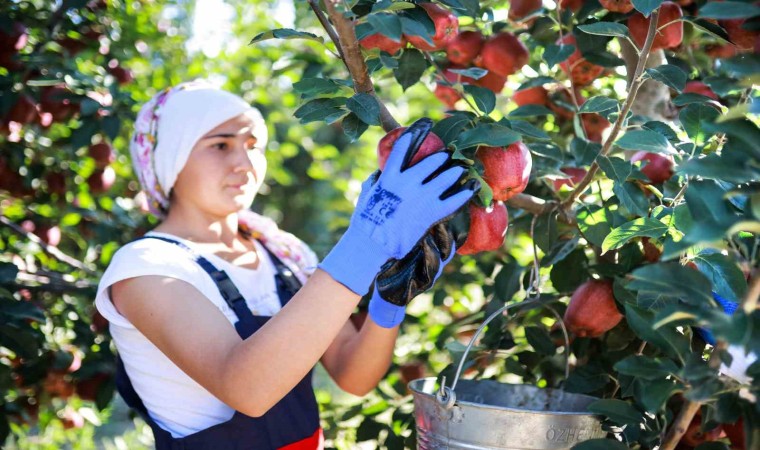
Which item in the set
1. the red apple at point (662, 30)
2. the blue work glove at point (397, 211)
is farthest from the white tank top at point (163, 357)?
the red apple at point (662, 30)

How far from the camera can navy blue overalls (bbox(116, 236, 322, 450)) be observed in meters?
1.58

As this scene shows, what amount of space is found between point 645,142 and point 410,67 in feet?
1.60

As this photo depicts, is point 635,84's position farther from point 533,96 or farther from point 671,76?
point 533,96

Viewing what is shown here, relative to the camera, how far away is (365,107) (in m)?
1.23

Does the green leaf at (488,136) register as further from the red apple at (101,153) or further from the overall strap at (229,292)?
the red apple at (101,153)

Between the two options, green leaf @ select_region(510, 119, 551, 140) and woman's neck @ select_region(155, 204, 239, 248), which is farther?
woman's neck @ select_region(155, 204, 239, 248)

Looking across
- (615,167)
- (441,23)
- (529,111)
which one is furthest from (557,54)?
(615,167)

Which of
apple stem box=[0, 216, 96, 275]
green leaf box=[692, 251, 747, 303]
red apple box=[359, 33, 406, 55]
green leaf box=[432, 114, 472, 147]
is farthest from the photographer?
Answer: apple stem box=[0, 216, 96, 275]

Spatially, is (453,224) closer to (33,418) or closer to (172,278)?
(172,278)

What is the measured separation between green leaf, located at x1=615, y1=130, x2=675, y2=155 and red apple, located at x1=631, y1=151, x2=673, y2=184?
14.5 inches

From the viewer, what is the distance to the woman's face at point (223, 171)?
1771 millimetres

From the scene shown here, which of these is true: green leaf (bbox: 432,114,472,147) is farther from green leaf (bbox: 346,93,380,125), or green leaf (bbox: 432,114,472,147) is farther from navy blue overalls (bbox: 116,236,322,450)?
navy blue overalls (bbox: 116,236,322,450)

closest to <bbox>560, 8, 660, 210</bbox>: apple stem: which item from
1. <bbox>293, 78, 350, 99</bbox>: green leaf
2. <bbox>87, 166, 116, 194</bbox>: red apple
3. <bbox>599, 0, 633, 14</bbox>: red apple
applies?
<bbox>599, 0, 633, 14</bbox>: red apple

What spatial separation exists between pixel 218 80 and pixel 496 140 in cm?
208
